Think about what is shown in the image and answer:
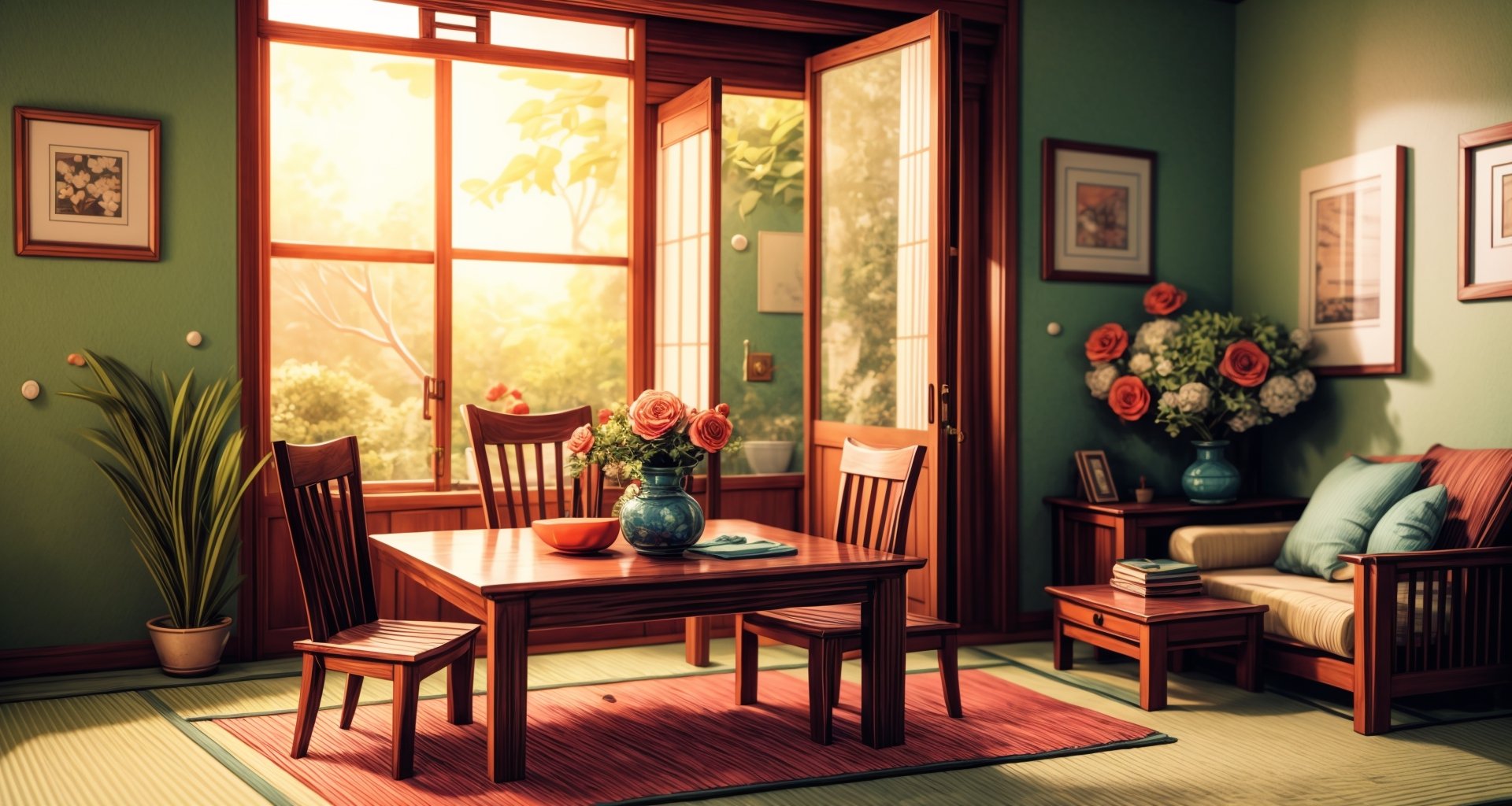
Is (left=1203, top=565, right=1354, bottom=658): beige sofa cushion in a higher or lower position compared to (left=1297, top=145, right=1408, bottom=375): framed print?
lower

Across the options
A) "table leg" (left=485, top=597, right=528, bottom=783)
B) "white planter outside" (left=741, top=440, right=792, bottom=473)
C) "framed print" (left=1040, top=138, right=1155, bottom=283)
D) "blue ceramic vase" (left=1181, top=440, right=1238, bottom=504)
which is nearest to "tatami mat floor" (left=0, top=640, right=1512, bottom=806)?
"table leg" (left=485, top=597, right=528, bottom=783)

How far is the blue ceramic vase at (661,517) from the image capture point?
3.56m

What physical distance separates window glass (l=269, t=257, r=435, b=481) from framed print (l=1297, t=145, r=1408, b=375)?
12.3 feet

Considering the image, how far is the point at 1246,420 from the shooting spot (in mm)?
5344

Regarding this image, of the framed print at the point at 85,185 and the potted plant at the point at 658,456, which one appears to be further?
the framed print at the point at 85,185

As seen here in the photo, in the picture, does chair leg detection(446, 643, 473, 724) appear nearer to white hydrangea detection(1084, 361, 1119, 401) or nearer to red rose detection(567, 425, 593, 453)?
red rose detection(567, 425, 593, 453)

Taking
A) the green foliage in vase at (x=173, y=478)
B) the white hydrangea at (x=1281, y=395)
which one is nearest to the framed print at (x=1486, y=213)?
the white hydrangea at (x=1281, y=395)

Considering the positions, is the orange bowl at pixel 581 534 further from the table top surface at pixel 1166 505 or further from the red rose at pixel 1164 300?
the red rose at pixel 1164 300

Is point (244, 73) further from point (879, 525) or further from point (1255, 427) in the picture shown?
point (1255, 427)

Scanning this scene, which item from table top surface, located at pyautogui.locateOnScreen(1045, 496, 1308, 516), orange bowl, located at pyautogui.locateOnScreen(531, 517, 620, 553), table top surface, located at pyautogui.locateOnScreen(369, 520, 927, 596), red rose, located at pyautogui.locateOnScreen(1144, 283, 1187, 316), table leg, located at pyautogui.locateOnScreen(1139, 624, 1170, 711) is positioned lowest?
table leg, located at pyautogui.locateOnScreen(1139, 624, 1170, 711)

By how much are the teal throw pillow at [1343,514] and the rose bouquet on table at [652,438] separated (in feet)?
7.72

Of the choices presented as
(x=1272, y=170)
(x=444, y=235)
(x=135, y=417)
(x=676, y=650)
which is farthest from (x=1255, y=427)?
(x=135, y=417)

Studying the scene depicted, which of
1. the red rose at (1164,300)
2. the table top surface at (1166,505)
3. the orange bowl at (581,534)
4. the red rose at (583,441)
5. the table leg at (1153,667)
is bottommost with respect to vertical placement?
the table leg at (1153,667)

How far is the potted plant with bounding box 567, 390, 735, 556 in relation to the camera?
3.51 metres
